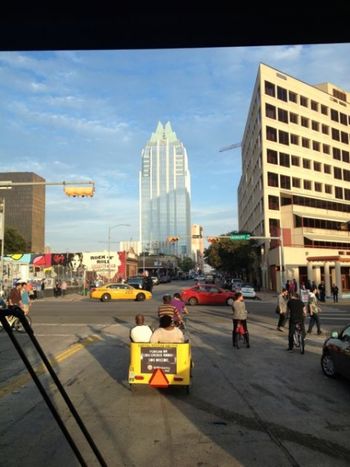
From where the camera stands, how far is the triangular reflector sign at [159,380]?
8273mm

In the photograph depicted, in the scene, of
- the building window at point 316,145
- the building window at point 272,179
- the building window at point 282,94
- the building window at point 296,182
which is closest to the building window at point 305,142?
the building window at point 316,145

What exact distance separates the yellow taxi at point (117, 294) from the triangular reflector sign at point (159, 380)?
2841 cm

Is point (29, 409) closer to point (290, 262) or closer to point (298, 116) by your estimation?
point (290, 262)

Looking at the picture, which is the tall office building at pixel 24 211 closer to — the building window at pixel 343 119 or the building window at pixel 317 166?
the building window at pixel 343 119

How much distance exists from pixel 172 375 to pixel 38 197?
153126mm

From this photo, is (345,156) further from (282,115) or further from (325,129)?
(282,115)

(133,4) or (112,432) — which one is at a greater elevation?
(133,4)

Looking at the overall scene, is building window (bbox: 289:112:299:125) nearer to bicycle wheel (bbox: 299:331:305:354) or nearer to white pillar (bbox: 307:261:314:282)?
white pillar (bbox: 307:261:314:282)

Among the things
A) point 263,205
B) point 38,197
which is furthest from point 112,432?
point 38,197

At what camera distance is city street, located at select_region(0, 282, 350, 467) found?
5594 mm

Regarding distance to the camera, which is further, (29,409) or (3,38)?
(29,409)

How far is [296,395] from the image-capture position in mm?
8445

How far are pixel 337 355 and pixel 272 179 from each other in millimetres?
52233

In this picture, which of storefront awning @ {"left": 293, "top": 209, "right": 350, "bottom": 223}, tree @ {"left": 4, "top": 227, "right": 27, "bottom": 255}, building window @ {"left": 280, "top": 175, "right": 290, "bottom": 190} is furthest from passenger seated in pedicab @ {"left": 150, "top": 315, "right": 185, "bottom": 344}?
tree @ {"left": 4, "top": 227, "right": 27, "bottom": 255}
